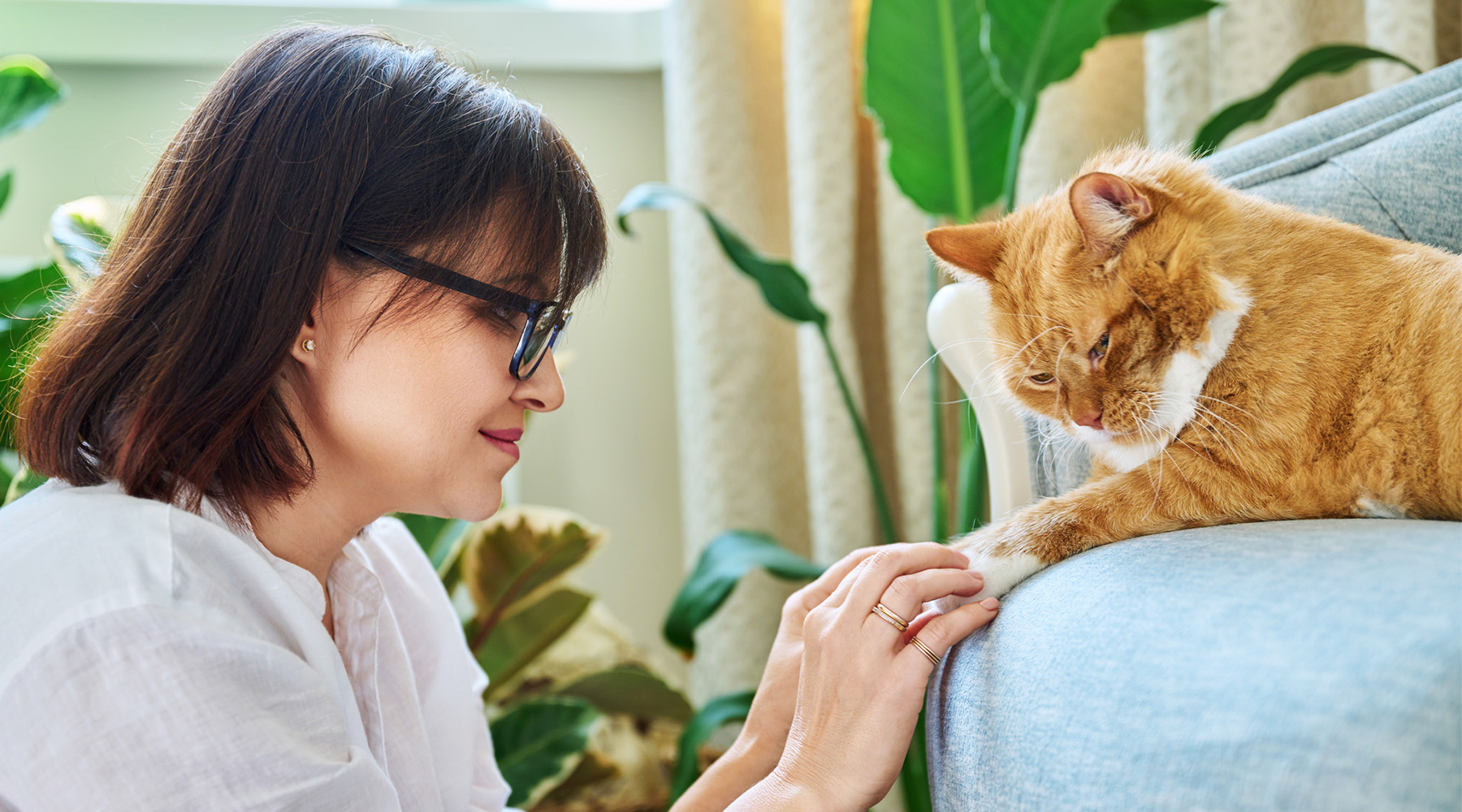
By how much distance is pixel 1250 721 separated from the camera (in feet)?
1.28

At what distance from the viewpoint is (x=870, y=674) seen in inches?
25.5

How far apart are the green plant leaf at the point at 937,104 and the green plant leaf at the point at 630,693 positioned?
904mm

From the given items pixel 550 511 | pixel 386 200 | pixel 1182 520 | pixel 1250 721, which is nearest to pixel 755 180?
pixel 550 511

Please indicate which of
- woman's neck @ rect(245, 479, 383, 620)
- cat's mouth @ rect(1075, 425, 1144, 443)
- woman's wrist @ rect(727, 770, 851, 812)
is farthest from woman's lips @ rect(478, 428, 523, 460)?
cat's mouth @ rect(1075, 425, 1144, 443)

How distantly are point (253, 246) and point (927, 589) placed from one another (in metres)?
0.55

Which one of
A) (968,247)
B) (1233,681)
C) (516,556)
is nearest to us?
(1233,681)

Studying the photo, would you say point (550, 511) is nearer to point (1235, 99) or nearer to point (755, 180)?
point (755, 180)

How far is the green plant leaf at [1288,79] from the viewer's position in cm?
113

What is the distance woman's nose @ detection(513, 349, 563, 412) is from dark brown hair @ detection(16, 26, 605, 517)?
0.33 ft

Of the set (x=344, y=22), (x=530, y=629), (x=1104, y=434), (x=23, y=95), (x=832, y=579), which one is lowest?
(x=530, y=629)

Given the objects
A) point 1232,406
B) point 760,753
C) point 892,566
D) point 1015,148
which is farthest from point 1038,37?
point 760,753

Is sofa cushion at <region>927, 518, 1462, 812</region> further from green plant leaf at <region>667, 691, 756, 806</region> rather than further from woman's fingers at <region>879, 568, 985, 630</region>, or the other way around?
green plant leaf at <region>667, 691, 756, 806</region>

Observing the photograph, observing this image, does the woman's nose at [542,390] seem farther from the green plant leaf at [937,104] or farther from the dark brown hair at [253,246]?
the green plant leaf at [937,104]

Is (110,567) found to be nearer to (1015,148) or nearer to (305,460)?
(305,460)
